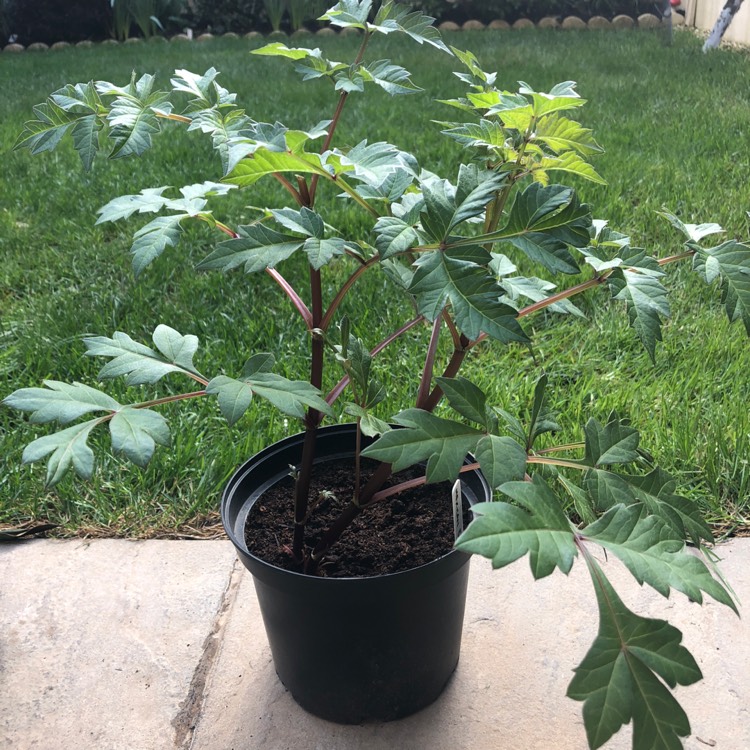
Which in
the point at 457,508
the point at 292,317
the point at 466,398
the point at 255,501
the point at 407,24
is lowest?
the point at 292,317

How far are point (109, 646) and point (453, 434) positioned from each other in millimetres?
866

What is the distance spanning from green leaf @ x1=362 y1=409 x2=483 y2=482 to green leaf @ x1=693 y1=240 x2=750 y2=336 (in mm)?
357

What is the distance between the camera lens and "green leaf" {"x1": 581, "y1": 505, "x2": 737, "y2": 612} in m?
0.69

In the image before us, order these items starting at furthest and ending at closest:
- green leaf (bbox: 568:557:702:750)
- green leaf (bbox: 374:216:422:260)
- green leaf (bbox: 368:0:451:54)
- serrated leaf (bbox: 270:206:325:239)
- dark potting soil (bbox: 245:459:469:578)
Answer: dark potting soil (bbox: 245:459:469:578)
green leaf (bbox: 368:0:451:54)
serrated leaf (bbox: 270:206:325:239)
green leaf (bbox: 374:216:422:260)
green leaf (bbox: 568:557:702:750)

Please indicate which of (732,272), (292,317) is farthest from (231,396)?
(292,317)

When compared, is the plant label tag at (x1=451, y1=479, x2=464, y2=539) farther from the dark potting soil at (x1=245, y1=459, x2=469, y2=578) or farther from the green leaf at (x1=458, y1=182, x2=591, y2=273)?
the green leaf at (x1=458, y1=182, x2=591, y2=273)

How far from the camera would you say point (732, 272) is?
91 centimetres

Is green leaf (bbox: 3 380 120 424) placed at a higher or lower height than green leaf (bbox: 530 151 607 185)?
lower

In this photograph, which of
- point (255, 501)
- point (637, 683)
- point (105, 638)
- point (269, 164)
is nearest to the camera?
point (637, 683)

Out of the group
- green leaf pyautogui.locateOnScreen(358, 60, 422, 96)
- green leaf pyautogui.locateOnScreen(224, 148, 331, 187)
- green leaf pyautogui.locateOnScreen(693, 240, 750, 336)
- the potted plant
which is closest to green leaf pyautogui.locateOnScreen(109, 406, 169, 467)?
the potted plant

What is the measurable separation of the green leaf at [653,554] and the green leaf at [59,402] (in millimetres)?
589

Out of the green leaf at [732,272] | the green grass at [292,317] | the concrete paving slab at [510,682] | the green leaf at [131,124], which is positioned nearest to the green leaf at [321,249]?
the green leaf at [131,124]

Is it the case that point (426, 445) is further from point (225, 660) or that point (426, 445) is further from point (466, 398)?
point (225, 660)

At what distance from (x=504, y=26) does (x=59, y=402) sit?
7.62 meters
